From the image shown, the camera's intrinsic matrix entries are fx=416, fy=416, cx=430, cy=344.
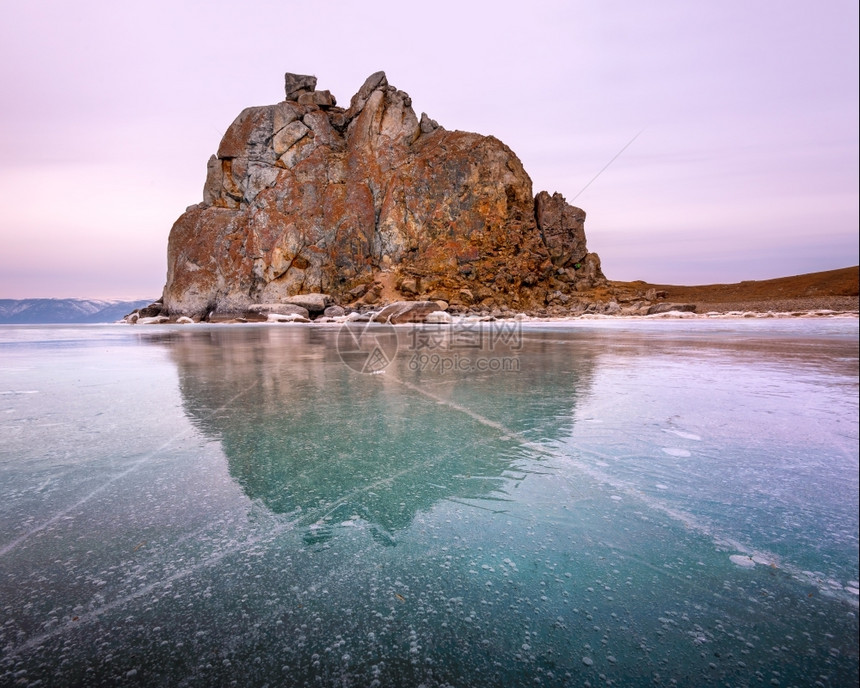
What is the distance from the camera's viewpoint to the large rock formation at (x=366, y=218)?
159 feet

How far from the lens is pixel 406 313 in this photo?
37.1 meters

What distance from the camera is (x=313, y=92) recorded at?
2235 inches

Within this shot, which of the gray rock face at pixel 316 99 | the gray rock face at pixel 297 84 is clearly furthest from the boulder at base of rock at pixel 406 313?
the gray rock face at pixel 297 84

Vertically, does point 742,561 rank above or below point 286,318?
below

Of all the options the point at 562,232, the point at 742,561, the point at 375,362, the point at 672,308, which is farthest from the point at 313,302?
the point at 742,561

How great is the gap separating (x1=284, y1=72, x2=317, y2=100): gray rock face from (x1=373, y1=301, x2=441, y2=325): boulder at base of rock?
39220 millimetres

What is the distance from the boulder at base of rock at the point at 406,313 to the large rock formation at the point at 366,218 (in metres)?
7.39

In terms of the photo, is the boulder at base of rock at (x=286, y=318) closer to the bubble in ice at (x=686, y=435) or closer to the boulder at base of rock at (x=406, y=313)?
the boulder at base of rock at (x=406, y=313)

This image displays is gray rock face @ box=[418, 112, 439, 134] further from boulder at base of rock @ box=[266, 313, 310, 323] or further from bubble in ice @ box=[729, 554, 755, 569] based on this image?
bubble in ice @ box=[729, 554, 755, 569]

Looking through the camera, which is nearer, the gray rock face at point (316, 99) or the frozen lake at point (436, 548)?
the frozen lake at point (436, 548)

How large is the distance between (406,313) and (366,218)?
20.8 meters

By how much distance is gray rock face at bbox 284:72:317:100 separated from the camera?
57.3 meters

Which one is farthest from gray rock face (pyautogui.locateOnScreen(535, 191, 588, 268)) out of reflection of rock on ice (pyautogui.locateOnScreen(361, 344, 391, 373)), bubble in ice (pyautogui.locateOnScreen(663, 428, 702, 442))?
bubble in ice (pyautogui.locateOnScreen(663, 428, 702, 442))

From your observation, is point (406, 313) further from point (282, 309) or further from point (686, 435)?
point (686, 435)
